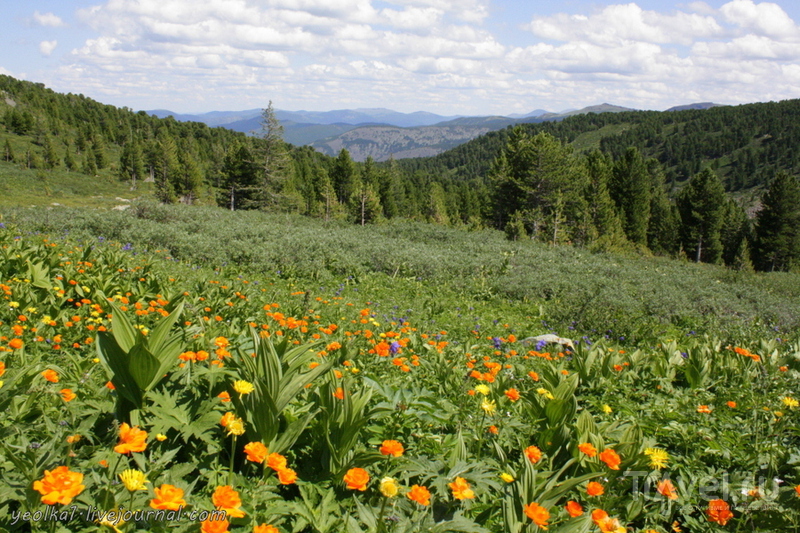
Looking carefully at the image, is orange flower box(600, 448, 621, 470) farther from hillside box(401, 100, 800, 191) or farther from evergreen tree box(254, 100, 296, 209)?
hillside box(401, 100, 800, 191)

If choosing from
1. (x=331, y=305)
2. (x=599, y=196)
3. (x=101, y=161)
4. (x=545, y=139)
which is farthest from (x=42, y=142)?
(x=331, y=305)

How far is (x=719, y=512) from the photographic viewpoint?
7.12 ft

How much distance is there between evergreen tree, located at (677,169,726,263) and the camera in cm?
5222

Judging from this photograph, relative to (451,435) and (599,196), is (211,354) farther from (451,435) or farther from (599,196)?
(599,196)

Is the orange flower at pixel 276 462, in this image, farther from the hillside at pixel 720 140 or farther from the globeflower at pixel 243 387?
the hillside at pixel 720 140

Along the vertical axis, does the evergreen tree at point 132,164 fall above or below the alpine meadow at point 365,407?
above

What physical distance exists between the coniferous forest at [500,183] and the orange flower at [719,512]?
2811 cm

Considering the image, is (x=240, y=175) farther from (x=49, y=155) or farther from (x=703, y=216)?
(x=703, y=216)

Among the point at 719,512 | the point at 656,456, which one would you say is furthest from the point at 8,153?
the point at 719,512

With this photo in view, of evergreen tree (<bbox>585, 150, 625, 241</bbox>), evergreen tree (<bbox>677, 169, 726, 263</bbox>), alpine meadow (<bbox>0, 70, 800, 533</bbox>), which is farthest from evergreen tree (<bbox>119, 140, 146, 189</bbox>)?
evergreen tree (<bbox>677, 169, 726, 263</bbox>)

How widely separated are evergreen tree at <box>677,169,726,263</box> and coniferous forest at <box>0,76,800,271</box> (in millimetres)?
138

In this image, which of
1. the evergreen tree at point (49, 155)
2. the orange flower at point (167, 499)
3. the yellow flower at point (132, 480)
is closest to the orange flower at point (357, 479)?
the orange flower at point (167, 499)

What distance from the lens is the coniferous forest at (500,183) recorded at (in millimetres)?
40469

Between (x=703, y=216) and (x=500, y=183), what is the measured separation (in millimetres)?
28417
